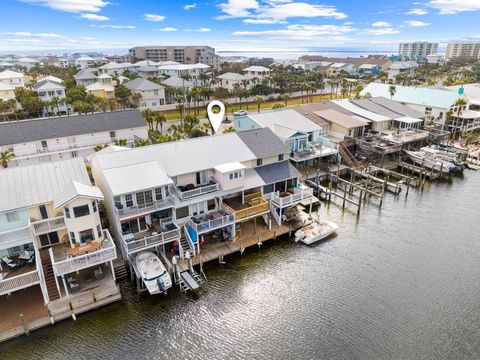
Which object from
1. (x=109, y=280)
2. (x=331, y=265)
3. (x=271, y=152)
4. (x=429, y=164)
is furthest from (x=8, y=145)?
(x=429, y=164)

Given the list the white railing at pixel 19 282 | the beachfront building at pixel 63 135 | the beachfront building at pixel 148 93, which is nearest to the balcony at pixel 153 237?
the white railing at pixel 19 282

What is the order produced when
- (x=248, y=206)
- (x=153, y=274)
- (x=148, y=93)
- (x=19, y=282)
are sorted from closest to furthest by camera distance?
(x=19, y=282), (x=153, y=274), (x=248, y=206), (x=148, y=93)

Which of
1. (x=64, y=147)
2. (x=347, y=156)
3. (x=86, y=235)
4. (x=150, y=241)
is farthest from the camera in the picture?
(x=347, y=156)

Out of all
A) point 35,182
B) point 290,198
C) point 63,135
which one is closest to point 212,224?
point 290,198

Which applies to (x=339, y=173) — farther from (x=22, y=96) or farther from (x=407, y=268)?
(x=22, y=96)

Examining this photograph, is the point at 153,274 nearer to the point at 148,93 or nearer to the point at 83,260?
the point at 83,260

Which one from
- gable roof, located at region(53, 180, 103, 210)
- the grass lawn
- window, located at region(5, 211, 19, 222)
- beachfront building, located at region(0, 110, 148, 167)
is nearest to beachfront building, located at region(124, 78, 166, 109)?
the grass lawn

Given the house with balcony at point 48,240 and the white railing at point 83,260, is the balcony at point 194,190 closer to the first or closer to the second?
the house with balcony at point 48,240
